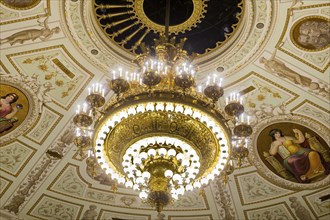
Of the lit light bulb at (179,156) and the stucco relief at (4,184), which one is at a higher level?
the stucco relief at (4,184)

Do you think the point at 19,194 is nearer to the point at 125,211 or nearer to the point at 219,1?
the point at 125,211

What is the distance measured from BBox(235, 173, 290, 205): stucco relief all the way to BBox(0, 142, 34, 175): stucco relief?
15.7 ft

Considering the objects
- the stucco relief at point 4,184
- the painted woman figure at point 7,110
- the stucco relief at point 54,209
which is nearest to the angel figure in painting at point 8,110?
the painted woman figure at point 7,110

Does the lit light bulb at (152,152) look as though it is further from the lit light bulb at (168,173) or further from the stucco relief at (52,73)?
the stucco relief at (52,73)

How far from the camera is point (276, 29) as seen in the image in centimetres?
905

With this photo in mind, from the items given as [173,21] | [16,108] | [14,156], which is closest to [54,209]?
[14,156]

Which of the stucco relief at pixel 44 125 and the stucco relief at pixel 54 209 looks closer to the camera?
the stucco relief at pixel 44 125

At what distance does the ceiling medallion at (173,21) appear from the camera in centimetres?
908

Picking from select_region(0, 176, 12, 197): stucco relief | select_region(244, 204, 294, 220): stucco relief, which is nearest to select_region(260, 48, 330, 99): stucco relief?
select_region(244, 204, 294, 220): stucco relief

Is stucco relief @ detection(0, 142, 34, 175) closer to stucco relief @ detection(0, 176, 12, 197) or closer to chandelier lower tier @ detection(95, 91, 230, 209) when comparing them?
stucco relief @ detection(0, 176, 12, 197)

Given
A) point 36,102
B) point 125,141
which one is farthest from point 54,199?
point 125,141

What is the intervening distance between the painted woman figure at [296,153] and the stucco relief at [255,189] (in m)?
0.84

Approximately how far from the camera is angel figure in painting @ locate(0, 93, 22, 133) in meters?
10.0

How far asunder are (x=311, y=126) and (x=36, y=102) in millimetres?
5624
